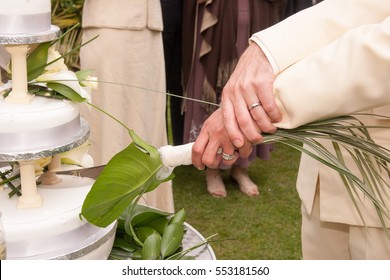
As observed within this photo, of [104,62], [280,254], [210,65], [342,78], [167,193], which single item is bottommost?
[280,254]

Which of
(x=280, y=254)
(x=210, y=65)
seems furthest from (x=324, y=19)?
(x=210, y=65)

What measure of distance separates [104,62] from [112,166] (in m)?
1.55

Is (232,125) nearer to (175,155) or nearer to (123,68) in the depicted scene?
(175,155)

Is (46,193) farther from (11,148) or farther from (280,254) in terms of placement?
(280,254)

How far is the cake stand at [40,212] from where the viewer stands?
109cm

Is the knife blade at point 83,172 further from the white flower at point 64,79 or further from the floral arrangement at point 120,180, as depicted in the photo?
the white flower at point 64,79

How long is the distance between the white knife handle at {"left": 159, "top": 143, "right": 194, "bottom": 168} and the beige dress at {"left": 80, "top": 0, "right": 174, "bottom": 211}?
143 cm

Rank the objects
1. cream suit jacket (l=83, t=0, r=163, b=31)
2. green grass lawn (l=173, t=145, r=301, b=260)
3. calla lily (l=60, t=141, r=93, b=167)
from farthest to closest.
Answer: green grass lawn (l=173, t=145, r=301, b=260) < cream suit jacket (l=83, t=0, r=163, b=31) < calla lily (l=60, t=141, r=93, b=167)

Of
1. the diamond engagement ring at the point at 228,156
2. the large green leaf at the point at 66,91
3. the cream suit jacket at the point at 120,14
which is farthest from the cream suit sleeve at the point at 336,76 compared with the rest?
the cream suit jacket at the point at 120,14

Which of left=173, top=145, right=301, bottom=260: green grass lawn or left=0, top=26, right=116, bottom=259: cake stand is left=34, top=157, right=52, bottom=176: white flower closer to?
left=0, top=26, right=116, bottom=259: cake stand

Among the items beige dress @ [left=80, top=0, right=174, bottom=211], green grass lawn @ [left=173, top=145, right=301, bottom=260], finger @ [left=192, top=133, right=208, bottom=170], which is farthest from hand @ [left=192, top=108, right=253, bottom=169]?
green grass lawn @ [left=173, top=145, right=301, bottom=260]

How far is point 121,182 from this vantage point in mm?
1096

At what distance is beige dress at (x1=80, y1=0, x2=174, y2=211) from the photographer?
2549 millimetres

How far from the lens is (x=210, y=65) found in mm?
3340
